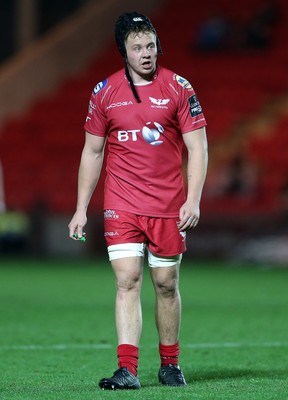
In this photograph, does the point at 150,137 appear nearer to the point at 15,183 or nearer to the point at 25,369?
the point at 25,369

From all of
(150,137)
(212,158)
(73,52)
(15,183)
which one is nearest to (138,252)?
(150,137)

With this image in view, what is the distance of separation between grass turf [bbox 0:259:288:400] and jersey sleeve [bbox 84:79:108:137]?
1440 mm

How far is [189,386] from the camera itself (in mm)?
6305

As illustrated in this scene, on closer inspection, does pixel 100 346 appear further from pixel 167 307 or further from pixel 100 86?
pixel 100 86

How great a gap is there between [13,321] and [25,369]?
3147 millimetres

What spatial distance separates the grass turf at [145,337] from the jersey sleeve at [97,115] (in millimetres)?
1440

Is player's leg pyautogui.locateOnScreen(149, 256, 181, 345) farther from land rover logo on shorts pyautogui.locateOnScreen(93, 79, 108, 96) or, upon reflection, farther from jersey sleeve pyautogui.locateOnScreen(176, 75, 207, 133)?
land rover logo on shorts pyautogui.locateOnScreen(93, 79, 108, 96)

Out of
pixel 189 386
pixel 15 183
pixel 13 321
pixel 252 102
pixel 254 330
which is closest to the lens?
pixel 189 386

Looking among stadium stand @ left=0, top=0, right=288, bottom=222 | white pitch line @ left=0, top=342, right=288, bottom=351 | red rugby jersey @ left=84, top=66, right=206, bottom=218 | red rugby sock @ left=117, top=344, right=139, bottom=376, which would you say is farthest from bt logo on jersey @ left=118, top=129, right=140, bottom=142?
stadium stand @ left=0, top=0, right=288, bottom=222

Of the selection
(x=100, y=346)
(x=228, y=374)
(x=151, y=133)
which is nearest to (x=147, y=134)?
(x=151, y=133)

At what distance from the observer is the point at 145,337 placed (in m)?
9.11

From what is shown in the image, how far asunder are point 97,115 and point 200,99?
18598 millimetres

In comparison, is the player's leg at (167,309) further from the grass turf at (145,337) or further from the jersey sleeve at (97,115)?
the jersey sleeve at (97,115)

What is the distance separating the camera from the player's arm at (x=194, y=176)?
20.6 feet
